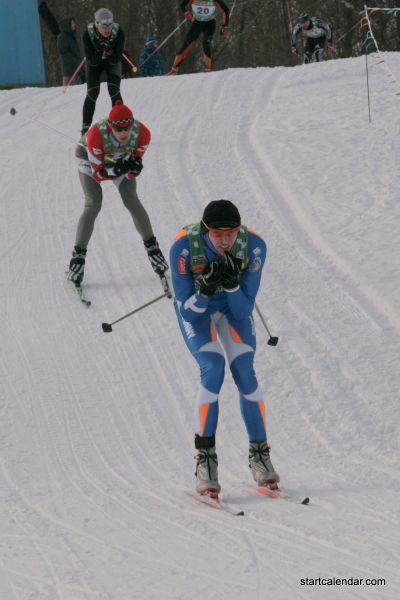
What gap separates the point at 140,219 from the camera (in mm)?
9391

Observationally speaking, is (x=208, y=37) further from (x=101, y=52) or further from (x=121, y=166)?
(x=121, y=166)

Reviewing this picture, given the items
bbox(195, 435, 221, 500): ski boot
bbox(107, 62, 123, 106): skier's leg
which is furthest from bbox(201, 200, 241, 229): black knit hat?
bbox(107, 62, 123, 106): skier's leg

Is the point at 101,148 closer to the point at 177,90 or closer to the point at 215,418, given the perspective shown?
the point at 215,418

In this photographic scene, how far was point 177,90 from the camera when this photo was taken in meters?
17.1

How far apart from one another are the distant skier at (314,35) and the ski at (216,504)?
51.8ft

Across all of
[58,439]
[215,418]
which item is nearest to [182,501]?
[215,418]

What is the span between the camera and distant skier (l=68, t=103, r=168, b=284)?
8.66m

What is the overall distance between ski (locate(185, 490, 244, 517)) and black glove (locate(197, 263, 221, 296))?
1.15m

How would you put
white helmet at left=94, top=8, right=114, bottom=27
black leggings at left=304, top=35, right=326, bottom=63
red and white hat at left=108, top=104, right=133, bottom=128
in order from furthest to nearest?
black leggings at left=304, top=35, right=326, bottom=63 < white helmet at left=94, top=8, right=114, bottom=27 < red and white hat at left=108, top=104, right=133, bottom=128

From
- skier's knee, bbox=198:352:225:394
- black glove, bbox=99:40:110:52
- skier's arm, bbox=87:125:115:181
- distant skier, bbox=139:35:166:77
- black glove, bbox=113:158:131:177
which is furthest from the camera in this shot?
distant skier, bbox=139:35:166:77

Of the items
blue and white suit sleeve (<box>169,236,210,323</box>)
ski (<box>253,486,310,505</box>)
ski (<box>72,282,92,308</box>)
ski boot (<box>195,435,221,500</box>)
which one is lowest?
ski (<box>72,282,92,308</box>)

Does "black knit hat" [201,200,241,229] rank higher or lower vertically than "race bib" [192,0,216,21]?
lower

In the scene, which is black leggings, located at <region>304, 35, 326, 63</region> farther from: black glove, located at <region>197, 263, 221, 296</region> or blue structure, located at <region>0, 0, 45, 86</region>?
black glove, located at <region>197, 263, 221, 296</region>

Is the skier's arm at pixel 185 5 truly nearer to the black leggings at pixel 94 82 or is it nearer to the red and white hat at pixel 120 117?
the black leggings at pixel 94 82
